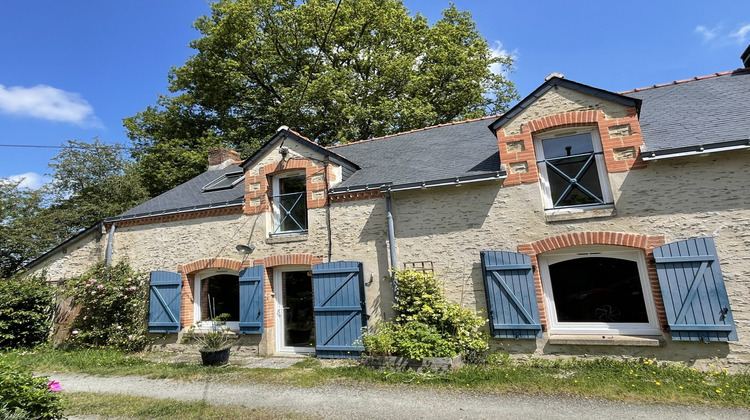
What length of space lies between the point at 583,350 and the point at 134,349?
9322mm

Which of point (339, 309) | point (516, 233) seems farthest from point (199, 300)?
point (516, 233)

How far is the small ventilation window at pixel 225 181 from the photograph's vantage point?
9.68 m

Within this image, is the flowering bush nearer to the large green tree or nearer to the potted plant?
the potted plant

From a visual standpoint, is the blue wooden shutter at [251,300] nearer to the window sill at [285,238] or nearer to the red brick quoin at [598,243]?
the window sill at [285,238]

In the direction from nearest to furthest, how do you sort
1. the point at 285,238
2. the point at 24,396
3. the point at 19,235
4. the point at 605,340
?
the point at 24,396 → the point at 605,340 → the point at 285,238 → the point at 19,235

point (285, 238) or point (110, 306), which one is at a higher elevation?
point (285, 238)

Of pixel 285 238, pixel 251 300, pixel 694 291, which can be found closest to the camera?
pixel 694 291

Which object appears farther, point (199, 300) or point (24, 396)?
point (199, 300)

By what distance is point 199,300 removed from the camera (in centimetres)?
852

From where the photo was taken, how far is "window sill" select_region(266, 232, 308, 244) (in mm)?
7687

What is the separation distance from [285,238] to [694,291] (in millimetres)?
7004

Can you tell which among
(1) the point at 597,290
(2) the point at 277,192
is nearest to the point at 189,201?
(2) the point at 277,192

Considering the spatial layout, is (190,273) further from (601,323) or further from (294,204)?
(601,323)

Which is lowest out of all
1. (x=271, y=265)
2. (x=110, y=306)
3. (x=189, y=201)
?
(x=110, y=306)
